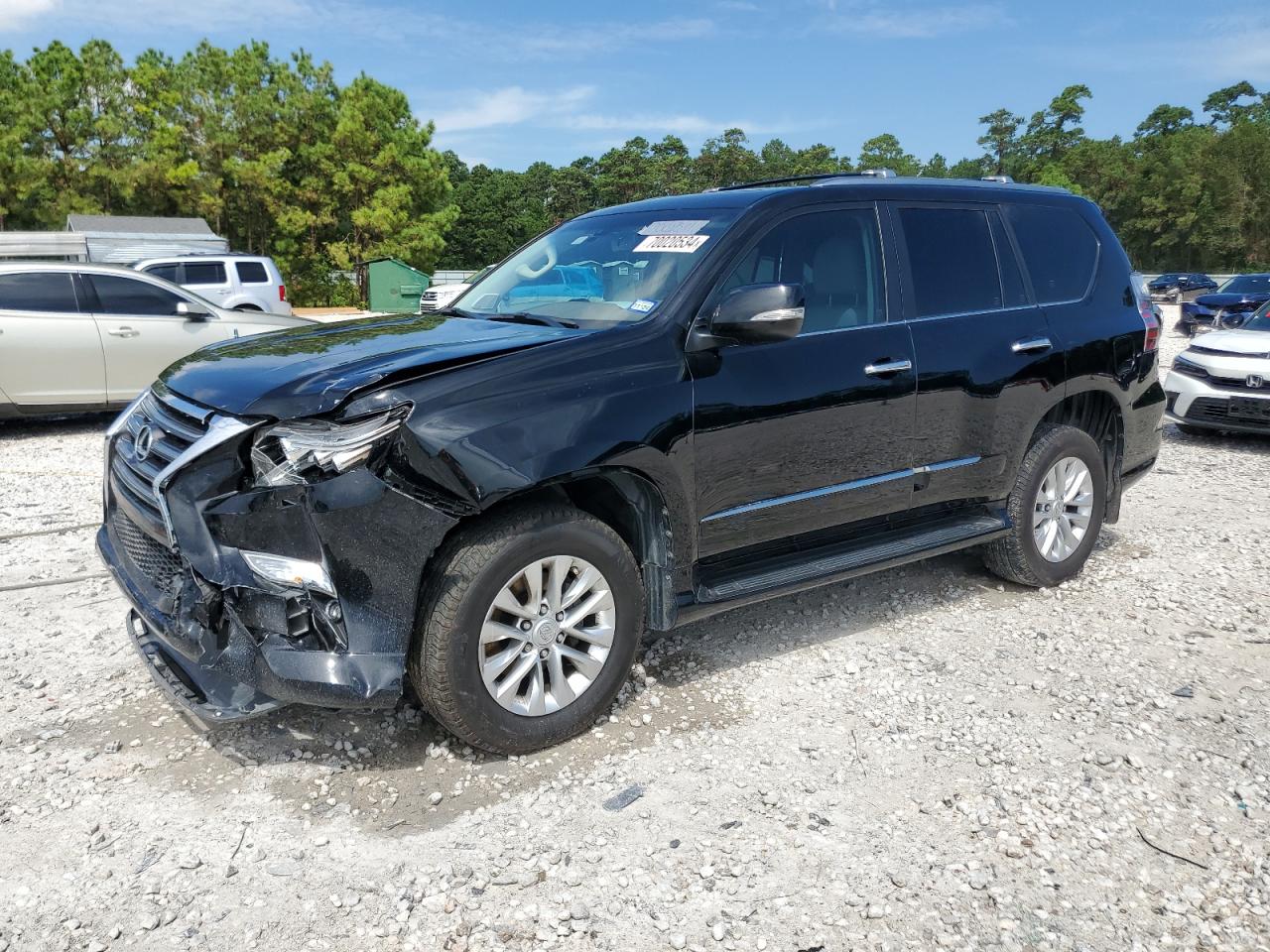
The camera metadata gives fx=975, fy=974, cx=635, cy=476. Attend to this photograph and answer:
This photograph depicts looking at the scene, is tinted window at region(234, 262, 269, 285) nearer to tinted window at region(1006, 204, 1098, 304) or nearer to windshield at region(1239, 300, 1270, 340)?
Answer: windshield at region(1239, 300, 1270, 340)

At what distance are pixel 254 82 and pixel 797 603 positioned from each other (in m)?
46.5

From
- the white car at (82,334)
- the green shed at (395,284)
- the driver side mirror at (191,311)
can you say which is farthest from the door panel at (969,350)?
the green shed at (395,284)

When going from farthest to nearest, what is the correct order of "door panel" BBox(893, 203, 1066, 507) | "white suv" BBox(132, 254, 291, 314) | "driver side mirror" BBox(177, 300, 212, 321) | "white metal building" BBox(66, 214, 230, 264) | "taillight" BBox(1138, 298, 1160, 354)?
"white metal building" BBox(66, 214, 230, 264), "white suv" BBox(132, 254, 291, 314), "driver side mirror" BBox(177, 300, 212, 321), "taillight" BBox(1138, 298, 1160, 354), "door panel" BBox(893, 203, 1066, 507)

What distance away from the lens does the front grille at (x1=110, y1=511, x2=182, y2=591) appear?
3.22 metres

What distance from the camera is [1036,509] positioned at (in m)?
5.00

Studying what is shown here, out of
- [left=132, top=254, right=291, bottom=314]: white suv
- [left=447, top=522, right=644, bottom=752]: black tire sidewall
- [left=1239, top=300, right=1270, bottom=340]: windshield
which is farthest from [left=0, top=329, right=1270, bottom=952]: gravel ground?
[left=132, top=254, right=291, bottom=314]: white suv

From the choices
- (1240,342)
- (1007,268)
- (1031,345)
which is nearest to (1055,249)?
(1007,268)

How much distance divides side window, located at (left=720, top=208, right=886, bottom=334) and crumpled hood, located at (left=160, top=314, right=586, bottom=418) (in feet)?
3.23

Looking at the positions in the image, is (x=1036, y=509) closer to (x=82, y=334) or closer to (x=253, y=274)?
(x=82, y=334)

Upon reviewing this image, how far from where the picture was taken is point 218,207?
1638 inches

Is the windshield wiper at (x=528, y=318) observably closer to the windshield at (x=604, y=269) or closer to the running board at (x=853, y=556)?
the windshield at (x=604, y=269)

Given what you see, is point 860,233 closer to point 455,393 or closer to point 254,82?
point 455,393

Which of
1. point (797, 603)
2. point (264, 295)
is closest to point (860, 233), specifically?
point (797, 603)

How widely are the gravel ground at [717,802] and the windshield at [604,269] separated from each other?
1.57 metres
